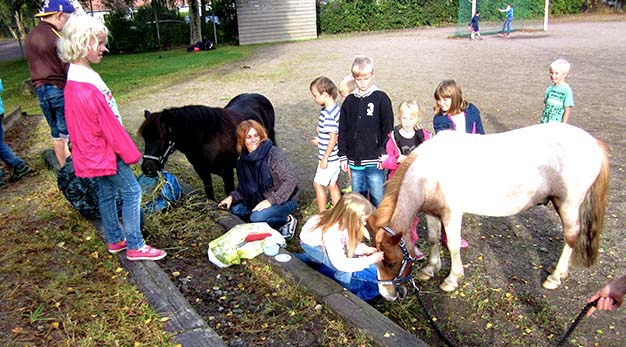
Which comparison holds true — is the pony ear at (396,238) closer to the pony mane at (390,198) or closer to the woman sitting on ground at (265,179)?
the pony mane at (390,198)

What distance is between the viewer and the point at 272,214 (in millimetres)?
4281

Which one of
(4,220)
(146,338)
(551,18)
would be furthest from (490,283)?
(551,18)

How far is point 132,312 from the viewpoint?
2949 millimetres

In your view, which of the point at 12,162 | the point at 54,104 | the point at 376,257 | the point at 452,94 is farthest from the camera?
the point at 12,162

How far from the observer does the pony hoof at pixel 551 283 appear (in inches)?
137

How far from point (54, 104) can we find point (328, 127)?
2.87 metres

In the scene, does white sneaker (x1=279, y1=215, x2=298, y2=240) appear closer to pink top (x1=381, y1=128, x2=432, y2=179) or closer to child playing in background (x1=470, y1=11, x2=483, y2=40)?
pink top (x1=381, y1=128, x2=432, y2=179)

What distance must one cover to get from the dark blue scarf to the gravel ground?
98 cm

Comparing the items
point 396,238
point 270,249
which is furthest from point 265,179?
point 396,238

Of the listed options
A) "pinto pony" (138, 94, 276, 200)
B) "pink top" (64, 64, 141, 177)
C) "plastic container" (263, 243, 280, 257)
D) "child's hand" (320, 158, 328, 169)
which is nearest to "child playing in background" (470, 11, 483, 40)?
"pinto pony" (138, 94, 276, 200)

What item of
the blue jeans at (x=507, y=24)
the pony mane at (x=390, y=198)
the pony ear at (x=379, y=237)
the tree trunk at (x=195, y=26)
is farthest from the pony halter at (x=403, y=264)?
the tree trunk at (x=195, y=26)

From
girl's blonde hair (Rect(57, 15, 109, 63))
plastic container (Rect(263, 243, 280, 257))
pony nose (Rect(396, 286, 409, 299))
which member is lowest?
pony nose (Rect(396, 286, 409, 299))

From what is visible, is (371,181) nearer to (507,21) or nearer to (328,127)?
(328,127)

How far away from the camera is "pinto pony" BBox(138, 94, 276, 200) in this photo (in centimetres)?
428
